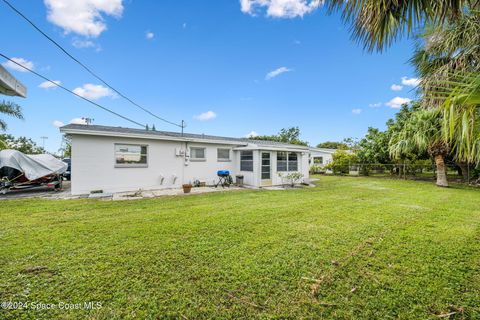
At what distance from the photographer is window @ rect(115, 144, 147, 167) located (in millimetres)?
8984

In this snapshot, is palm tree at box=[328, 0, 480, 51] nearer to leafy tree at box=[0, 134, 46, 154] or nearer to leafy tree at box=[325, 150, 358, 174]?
leafy tree at box=[325, 150, 358, 174]

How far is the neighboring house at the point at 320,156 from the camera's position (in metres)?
23.8

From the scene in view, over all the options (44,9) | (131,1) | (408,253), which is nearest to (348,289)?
(408,253)

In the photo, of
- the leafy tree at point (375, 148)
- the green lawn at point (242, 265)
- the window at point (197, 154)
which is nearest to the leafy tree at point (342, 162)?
the leafy tree at point (375, 148)

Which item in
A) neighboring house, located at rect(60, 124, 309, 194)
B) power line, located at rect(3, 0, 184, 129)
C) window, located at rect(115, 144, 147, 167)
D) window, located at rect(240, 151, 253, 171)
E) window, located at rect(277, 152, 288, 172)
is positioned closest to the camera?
power line, located at rect(3, 0, 184, 129)

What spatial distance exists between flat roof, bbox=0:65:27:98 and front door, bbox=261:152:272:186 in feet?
31.9

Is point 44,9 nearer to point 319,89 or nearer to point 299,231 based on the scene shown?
point 299,231

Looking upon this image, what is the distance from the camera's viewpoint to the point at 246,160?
38.4 ft

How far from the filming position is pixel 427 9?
2.04 metres

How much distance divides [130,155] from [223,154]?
16.3 ft

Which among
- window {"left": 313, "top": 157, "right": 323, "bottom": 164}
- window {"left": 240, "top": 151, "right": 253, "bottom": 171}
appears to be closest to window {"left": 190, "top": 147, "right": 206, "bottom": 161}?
window {"left": 240, "top": 151, "right": 253, "bottom": 171}

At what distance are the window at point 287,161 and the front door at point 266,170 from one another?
0.69 m

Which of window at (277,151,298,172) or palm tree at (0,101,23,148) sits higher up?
palm tree at (0,101,23,148)

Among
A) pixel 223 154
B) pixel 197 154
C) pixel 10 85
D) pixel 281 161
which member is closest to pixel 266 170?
pixel 281 161
